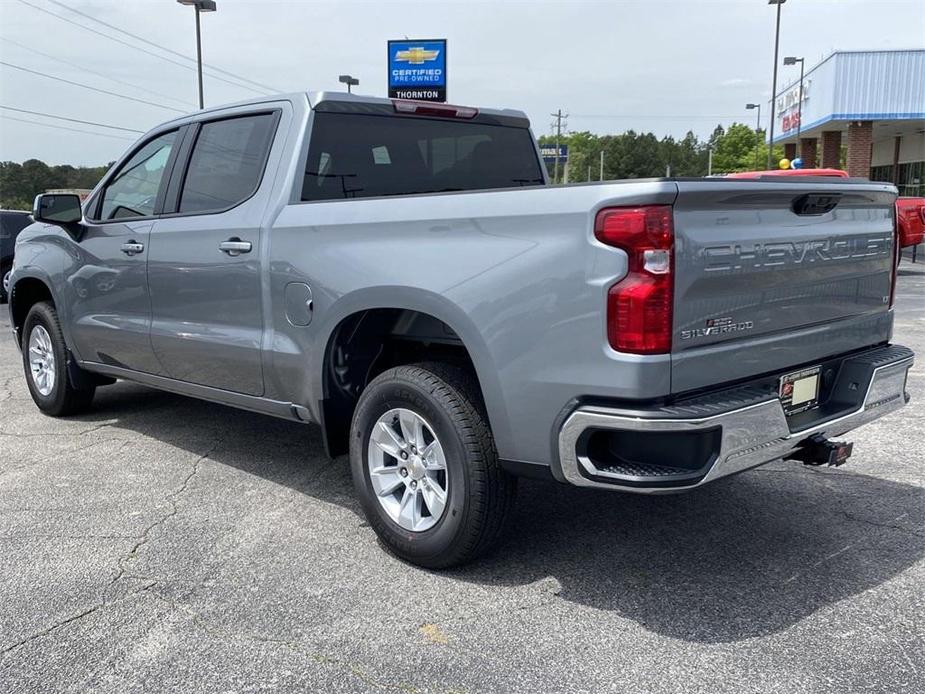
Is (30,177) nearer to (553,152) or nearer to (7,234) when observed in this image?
(553,152)

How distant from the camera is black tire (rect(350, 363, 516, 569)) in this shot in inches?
130

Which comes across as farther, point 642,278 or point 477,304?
point 477,304

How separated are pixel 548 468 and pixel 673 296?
2.55 feet

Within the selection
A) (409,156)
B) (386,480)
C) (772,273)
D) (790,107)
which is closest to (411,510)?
(386,480)

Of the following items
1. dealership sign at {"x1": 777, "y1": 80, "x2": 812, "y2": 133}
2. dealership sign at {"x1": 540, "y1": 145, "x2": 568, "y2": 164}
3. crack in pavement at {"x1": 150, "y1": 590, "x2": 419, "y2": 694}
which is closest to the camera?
Answer: crack in pavement at {"x1": 150, "y1": 590, "x2": 419, "y2": 694}

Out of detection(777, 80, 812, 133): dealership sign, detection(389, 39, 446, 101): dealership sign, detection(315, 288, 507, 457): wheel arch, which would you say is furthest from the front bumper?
detection(777, 80, 812, 133): dealership sign

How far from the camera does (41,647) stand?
118 inches

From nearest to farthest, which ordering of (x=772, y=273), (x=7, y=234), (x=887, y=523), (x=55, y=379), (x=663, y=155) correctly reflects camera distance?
(x=772, y=273), (x=887, y=523), (x=55, y=379), (x=7, y=234), (x=663, y=155)

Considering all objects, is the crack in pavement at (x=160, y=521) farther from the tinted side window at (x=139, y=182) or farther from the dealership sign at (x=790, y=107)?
the dealership sign at (x=790, y=107)

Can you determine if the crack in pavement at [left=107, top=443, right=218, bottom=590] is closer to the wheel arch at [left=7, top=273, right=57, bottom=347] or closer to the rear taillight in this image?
the wheel arch at [left=7, top=273, right=57, bottom=347]

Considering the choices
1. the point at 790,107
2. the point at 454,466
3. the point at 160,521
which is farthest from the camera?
the point at 790,107

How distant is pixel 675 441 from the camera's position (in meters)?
2.88

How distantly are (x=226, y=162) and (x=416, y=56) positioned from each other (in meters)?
19.8

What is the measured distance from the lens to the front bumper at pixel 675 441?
2811 mm
